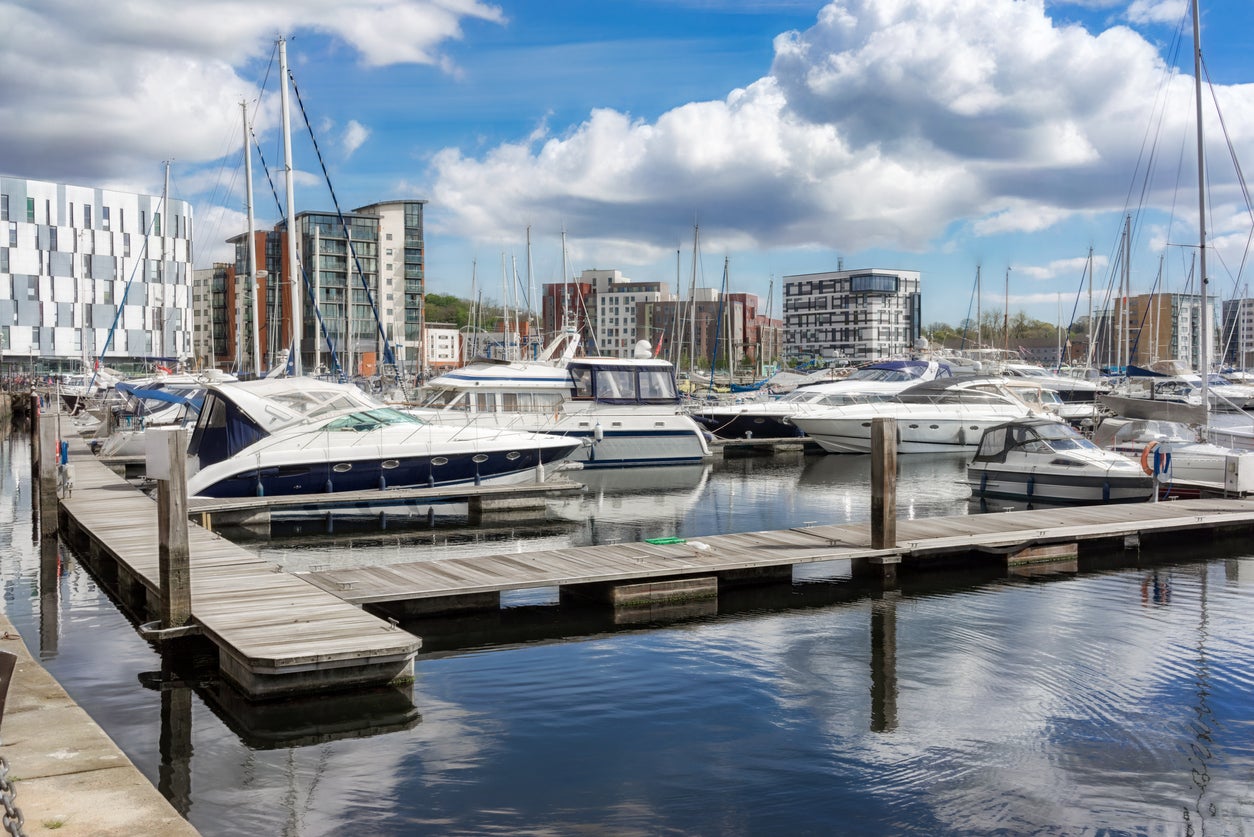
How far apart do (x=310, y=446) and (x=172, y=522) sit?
11385 millimetres

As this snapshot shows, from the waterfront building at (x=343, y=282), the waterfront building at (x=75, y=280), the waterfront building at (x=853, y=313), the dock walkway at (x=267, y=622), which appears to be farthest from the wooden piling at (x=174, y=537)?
the waterfront building at (x=853, y=313)

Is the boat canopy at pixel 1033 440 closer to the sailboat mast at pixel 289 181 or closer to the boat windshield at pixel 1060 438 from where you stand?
the boat windshield at pixel 1060 438

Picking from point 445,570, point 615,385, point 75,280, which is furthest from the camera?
point 75,280

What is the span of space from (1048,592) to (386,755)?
11.0 meters

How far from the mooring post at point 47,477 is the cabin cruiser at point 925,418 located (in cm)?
2577

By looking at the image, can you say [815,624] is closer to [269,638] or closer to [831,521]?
[269,638]

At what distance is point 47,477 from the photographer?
68.8ft

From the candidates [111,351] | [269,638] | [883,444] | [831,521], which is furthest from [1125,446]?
[111,351]

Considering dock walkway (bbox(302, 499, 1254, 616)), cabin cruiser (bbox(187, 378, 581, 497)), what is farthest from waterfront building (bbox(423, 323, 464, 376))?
dock walkway (bbox(302, 499, 1254, 616))

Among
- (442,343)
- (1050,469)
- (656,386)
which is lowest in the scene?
(1050,469)

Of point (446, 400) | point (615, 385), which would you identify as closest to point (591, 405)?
point (615, 385)

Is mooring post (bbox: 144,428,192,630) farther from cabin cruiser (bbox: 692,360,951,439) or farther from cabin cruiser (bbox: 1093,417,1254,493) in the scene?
cabin cruiser (bbox: 692,360,951,439)

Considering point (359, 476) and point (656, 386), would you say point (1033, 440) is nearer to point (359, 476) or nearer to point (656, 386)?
point (656, 386)

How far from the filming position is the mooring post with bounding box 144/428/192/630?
37.9ft
